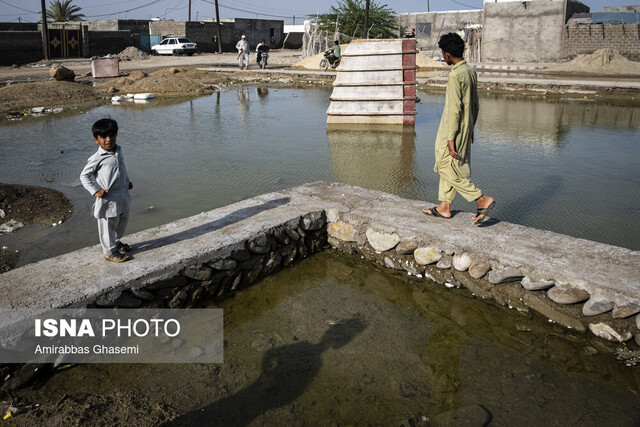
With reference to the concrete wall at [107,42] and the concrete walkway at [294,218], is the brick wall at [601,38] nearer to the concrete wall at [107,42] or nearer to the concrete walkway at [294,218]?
the concrete walkway at [294,218]

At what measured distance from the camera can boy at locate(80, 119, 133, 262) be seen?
3252 millimetres

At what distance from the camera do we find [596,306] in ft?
10.1

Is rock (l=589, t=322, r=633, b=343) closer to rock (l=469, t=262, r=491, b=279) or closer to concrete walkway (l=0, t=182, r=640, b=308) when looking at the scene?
concrete walkway (l=0, t=182, r=640, b=308)

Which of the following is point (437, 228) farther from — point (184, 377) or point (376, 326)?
point (184, 377)

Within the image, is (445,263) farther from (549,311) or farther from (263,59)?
(263,59)

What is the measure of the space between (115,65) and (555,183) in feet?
59.7

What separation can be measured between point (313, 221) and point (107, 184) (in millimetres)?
1718

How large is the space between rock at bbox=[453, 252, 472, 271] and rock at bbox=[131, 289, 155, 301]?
83.4 inches

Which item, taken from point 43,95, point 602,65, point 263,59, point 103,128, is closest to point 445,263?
point 103,128

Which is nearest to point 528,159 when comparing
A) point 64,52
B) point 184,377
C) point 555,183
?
point 555,183

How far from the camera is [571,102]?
44.6 feet

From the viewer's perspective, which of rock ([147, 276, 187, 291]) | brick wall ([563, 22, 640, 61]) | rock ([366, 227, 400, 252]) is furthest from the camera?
brick wall ([563, 22, 640, 61])

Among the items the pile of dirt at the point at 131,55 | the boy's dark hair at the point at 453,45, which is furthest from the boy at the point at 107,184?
the pile of dirt at the point at 131,55

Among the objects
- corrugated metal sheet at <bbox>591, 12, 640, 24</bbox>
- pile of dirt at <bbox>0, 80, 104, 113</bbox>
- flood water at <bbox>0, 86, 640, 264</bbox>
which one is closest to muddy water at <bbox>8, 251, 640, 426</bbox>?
flood water at <bbox>0, 86, 640, 264</bbox>
